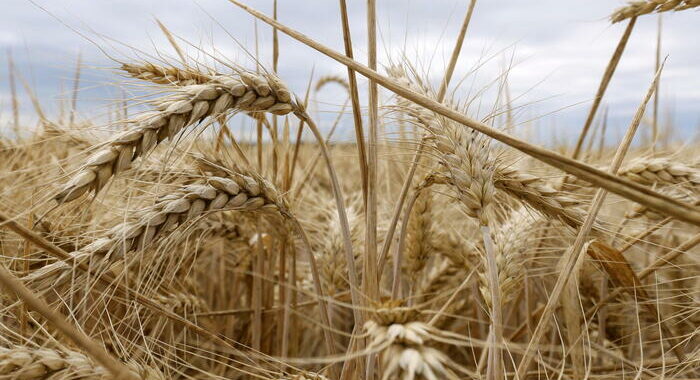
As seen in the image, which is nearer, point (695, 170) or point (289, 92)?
point (289, 92)

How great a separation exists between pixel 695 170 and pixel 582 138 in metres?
0.49

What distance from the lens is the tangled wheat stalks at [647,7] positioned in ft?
4.79

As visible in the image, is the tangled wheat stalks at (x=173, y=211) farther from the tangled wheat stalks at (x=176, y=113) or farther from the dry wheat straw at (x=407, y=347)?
the dry wheat straw at (x=407, y=347)

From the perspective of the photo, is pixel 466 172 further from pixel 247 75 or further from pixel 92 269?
pixel 92 269

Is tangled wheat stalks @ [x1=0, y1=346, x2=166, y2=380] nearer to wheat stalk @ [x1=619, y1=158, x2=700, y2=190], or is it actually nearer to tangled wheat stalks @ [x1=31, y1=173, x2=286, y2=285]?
tangled wheat stalks @ [x1=31, y1=173, x2=286, y2=285]

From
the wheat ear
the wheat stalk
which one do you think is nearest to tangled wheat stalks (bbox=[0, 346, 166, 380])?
the wheat ear

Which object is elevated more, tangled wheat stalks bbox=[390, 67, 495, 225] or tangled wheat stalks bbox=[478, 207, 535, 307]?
tangled wheat stalks bbox=[390, 67, 495, 225]

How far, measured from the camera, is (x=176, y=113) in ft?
2.99

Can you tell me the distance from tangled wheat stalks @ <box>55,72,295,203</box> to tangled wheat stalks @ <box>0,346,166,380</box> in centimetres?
26

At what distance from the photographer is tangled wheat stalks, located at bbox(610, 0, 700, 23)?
146 centimetres

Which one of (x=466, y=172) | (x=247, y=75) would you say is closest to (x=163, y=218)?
(x=247, y=75)

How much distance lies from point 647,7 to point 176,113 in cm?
136

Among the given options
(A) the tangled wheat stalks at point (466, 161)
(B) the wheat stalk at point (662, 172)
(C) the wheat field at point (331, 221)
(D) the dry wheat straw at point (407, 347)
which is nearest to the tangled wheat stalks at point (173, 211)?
(C) the wheat field at point (331, 221)

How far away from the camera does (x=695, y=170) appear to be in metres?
1.36
